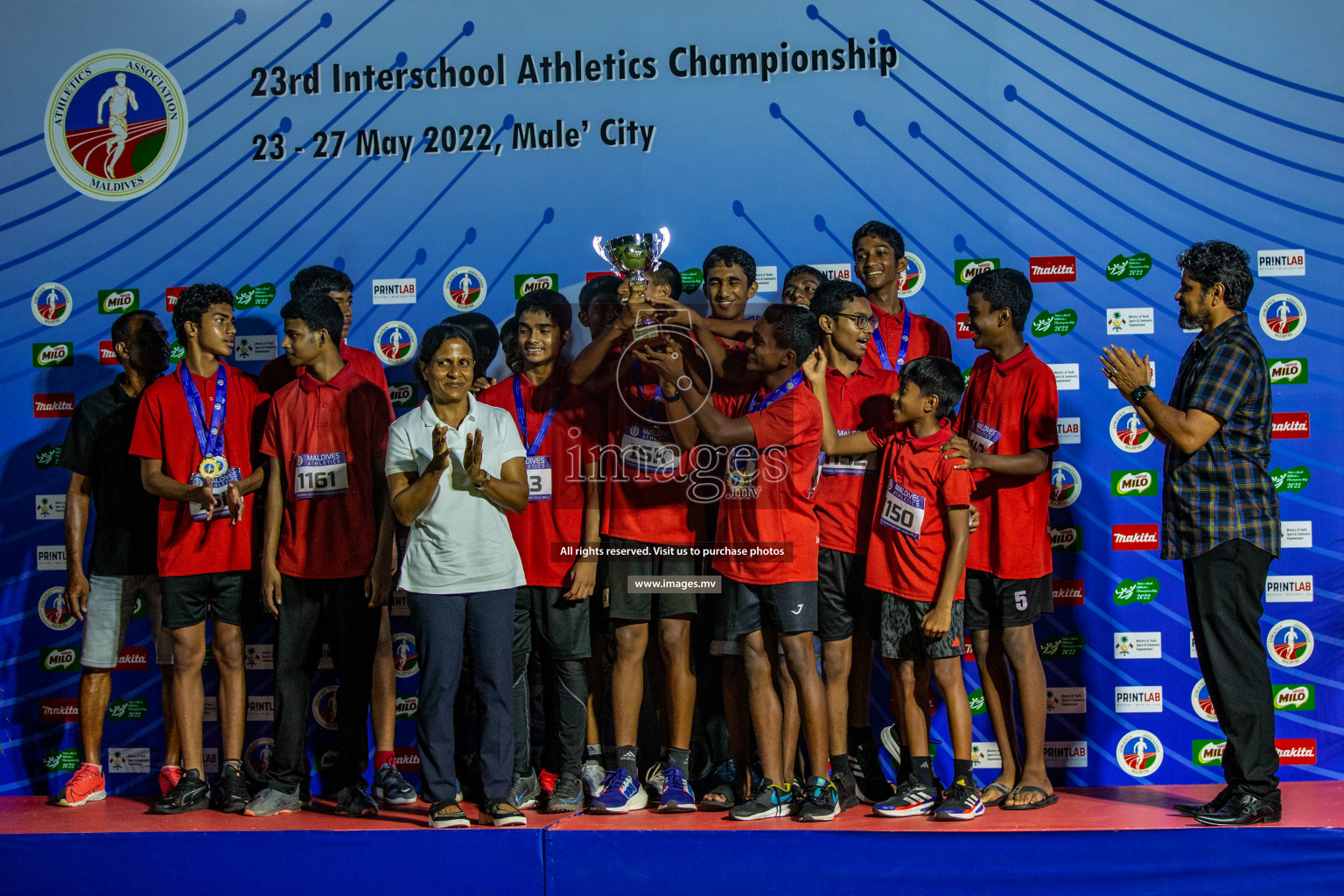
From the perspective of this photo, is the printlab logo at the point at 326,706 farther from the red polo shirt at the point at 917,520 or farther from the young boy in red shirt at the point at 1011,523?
the young boy in red shirt at the point at 1011,523

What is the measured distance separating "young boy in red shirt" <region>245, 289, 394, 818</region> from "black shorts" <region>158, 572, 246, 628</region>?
0.13 m

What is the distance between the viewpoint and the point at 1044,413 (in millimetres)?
3457

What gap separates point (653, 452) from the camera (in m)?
3.47

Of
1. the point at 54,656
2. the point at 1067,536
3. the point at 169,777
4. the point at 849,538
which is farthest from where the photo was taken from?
the point at 54,656

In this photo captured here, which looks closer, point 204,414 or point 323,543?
point 323,543

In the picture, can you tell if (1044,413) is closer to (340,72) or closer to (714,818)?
(714,818)

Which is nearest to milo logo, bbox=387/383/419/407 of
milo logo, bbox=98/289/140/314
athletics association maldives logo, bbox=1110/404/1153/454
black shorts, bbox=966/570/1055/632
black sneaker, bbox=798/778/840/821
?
milo logo, bbox=98/289/140/314

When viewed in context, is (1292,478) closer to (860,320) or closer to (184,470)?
(860,320)

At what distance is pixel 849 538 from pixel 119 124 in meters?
3.52

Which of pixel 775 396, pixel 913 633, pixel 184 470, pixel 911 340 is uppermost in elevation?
pixel 911 340

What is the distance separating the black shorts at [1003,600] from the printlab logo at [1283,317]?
1456 mm

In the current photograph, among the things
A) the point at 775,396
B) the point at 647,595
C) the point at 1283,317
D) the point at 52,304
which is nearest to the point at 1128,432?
the point at 1283,317

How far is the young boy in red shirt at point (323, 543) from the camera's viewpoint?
3.51 metres

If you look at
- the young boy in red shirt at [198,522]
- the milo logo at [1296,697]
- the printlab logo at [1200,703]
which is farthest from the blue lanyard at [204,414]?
the milo logo at [1296,697]
